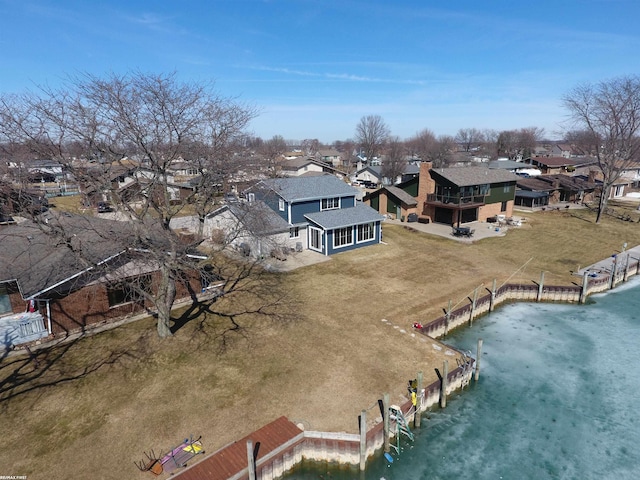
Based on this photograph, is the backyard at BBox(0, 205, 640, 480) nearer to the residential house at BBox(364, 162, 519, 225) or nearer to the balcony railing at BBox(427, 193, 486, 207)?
the balcony railing at BBox(427, 193, 486, 207)

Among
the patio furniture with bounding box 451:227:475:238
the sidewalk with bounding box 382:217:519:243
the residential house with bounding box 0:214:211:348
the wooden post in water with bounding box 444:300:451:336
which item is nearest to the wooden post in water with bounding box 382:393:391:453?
the wooden post in water with bounding box 444:300:451:336

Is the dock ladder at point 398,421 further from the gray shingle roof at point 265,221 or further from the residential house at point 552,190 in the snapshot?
the residential house at point 552,190

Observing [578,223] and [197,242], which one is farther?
[578,223]

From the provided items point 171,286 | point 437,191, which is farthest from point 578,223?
point 171,286

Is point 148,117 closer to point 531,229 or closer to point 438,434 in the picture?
point 438,434

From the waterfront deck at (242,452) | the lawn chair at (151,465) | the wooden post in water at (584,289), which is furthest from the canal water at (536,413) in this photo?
the lawn chair at (151,465)

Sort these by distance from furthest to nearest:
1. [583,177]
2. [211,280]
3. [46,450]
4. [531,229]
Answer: [583,177]
[531,229]
[211,280]
[46,450]
